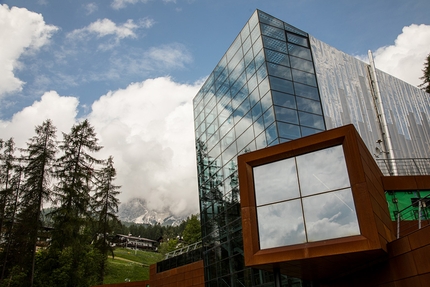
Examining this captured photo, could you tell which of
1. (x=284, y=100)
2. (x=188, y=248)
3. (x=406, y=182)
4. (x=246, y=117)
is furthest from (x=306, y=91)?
(x=188, y=248)

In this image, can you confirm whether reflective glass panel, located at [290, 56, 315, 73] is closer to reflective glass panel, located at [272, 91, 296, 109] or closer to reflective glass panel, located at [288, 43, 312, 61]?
reflective glass panel, located at [288, 43, 312, 61]

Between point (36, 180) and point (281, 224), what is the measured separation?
24.7 metres

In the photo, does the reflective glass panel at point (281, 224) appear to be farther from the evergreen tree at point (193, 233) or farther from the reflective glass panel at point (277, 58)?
the evergreen tree at point (193, 233)

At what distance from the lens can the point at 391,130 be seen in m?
31.1

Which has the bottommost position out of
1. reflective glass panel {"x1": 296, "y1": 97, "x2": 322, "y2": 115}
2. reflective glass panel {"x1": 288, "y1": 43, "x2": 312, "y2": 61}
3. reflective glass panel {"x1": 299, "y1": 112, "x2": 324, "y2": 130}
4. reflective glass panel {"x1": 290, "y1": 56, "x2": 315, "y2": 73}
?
reflective glass panel {"x1": 299, "y1": 112, "x2": 324, "y2": 130}

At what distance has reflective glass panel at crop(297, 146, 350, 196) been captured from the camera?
13.3 metres

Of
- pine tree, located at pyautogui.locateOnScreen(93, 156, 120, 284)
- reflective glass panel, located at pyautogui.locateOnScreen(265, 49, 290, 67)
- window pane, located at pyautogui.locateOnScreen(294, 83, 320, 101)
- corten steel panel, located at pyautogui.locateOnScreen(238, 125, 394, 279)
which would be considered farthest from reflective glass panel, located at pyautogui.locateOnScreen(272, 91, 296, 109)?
pine tree, located at pyautogui.locateOnScreen(93, 156, 120, 284)

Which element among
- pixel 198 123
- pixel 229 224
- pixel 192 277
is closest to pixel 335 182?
pixel 229 224

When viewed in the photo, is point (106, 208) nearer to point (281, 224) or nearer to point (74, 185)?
point (74, 185)

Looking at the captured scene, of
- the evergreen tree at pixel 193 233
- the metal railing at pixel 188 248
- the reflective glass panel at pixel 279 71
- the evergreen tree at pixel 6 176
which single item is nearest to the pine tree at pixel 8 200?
the evergreen tree at pixel 6 176

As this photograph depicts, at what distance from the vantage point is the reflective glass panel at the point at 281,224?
13309 millimetres

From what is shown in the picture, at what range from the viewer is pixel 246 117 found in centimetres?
2389

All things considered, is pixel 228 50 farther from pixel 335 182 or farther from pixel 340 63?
pixel 335 182

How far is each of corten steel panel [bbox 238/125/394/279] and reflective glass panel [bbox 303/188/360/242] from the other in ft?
0.70
